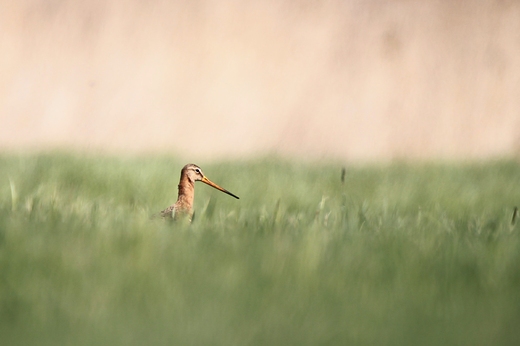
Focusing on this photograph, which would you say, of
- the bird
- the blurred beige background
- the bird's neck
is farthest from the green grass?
the blurred beige background

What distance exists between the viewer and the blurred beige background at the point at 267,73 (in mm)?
13922

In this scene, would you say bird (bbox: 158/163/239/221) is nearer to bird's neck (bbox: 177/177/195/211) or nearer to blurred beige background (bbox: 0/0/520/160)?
bird's neck (bbox: 177/177/195/211)

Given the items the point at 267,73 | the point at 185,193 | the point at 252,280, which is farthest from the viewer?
the point at 267,73

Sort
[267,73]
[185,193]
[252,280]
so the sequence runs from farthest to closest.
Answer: [267,73]
[185,193]
[252,280]

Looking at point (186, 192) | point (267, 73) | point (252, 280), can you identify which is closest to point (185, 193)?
point (186, 192)

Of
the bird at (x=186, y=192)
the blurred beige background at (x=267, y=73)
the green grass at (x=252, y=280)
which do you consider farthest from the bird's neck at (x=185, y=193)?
the blurred beige background at (x=267, y=73)

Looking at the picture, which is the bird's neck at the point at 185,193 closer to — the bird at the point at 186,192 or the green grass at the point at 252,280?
the bird at the point at 186,192

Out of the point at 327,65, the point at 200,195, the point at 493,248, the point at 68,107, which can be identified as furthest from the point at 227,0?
the point at 493,248

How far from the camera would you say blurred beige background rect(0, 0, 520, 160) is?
13.9 meters

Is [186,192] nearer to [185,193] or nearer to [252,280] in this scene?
[185,193]

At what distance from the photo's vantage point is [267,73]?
14445mm

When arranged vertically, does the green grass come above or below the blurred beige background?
below

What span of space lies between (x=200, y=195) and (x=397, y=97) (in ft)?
30.0

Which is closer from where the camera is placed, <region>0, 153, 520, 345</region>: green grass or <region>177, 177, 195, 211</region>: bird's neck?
<region>0, 153, 520, 345</region>: green grass
